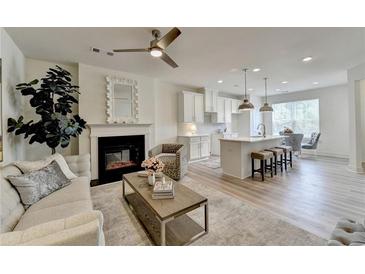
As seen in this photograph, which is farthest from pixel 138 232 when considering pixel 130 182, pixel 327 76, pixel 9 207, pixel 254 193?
pixel 327 76

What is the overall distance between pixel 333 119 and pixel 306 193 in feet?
17.1

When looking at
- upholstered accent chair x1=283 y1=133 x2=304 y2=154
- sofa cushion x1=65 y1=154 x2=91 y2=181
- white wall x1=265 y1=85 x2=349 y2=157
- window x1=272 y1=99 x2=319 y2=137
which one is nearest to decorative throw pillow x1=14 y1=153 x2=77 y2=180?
sofa cushion x1=65 y1=154 x2=91 y2=181

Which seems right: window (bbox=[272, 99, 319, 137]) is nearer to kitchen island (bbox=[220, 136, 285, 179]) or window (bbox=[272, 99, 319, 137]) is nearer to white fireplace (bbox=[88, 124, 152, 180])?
kitchen island (bbox=[220, 136, 285, 179])

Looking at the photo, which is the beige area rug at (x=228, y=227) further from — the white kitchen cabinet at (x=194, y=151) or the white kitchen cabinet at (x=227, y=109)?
the white kitchen cabinet at (x=227, y=109)

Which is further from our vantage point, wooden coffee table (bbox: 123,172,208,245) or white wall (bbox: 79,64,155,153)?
white wall (bbox: 79,64,155,153)

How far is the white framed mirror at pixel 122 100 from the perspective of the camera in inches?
160

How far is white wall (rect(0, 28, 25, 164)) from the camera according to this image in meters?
2.33

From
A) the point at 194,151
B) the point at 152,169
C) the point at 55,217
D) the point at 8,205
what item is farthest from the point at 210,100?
the point at 8,205

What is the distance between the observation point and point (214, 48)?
296 cm

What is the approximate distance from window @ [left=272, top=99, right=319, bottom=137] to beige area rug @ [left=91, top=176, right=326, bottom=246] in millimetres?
6592

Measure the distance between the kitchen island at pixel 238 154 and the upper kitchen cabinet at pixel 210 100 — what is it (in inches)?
87.1

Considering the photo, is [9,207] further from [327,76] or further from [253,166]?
[327,76]

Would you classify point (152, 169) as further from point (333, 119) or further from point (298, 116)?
point (298, 116)
